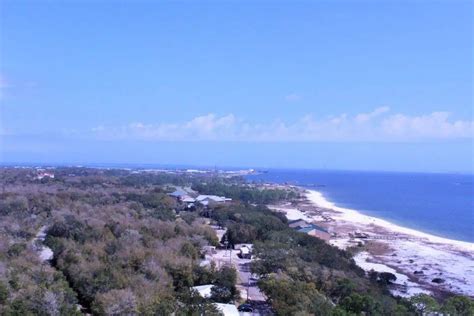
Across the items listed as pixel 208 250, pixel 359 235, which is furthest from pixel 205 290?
pixel 359 235

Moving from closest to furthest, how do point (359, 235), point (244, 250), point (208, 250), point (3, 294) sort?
point (3, 294) < point (208, 250) < point (244, 250) < point (359, 235)

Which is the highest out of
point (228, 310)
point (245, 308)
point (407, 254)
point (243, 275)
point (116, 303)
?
point (116, 303)

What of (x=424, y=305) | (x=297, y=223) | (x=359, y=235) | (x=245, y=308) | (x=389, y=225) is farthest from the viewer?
(x=389, y=225)

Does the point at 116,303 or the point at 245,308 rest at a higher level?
the point at 116,303

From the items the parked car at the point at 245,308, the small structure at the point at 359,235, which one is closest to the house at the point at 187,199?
the small structure at the point at 359,235

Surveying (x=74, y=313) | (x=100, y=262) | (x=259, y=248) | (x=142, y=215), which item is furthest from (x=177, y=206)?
(x=74, y=313)

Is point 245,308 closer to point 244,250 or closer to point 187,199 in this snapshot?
point 244,250

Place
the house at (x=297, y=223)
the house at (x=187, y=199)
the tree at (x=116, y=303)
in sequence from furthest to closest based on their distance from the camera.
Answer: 1. the house at (x=187, y=199)
2. the house at (x=297, y=223)
3. the tree at (x=116, y=303)

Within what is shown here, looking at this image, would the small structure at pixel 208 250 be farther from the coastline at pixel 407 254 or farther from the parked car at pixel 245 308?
the coastline at pixel 407 254
